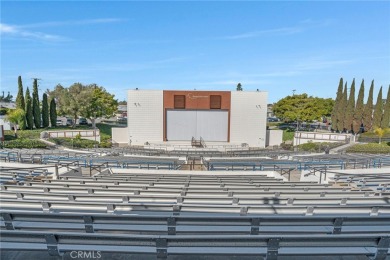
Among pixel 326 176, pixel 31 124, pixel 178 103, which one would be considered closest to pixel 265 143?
pixel 178 103

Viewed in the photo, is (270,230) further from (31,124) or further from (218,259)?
(31,124)

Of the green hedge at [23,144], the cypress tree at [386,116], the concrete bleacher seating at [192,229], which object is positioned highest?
the cypress tree at [386,116]

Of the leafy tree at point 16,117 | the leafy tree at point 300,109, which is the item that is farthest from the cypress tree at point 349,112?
the leafy tree at point 16,117

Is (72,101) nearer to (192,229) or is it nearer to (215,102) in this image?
(215,102)

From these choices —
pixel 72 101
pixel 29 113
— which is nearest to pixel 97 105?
pixel 72 101

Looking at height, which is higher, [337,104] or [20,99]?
[337,104]

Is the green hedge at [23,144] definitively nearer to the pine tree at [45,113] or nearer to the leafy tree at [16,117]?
the leafy tree at [16,117]

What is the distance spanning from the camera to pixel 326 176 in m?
11.3

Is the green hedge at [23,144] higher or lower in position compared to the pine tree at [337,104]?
lower

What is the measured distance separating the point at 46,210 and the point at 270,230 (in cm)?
413

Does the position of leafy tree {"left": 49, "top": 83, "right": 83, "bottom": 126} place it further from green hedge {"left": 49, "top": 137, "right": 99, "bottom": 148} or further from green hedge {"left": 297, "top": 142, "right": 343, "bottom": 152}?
green hedge {"left": 297, "top": 142, "right": 343, "bottom": 152}

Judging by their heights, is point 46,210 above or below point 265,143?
above

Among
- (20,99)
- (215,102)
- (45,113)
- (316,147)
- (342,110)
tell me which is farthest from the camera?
(342,110)

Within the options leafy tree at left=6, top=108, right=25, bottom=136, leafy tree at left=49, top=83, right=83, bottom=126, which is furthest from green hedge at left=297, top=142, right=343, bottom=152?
leafy tree at left=6, top=108, right=25, bottom=136
